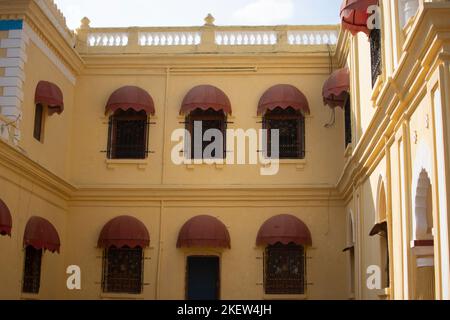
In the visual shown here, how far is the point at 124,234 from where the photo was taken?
16078mm

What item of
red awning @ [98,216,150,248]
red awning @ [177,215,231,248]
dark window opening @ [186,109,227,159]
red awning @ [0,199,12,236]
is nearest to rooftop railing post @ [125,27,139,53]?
dark window opening @ [186,109,227,159]

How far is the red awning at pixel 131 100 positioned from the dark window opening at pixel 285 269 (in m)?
4.54

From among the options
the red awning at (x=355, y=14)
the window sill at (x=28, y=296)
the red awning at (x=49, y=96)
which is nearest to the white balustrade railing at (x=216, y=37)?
the red awning at (x=49, y=96)

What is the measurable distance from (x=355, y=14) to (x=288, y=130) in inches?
221

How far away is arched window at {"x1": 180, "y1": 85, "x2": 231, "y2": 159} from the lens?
1666 centimetres

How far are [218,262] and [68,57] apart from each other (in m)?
6.18

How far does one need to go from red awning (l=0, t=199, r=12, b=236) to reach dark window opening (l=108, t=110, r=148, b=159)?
4666 mm

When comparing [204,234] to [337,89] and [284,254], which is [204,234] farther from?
[337,89]

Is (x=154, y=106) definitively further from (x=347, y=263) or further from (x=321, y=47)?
(x=347, y=263)

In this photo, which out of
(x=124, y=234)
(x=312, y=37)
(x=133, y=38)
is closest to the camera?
(x=124, y=234)

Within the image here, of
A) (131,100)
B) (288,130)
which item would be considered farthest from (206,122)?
(288,130)

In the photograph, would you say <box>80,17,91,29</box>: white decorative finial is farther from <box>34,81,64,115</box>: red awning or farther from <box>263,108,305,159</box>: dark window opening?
<box>263,108,305,159</box>: dark window opening

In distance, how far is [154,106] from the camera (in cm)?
1720
